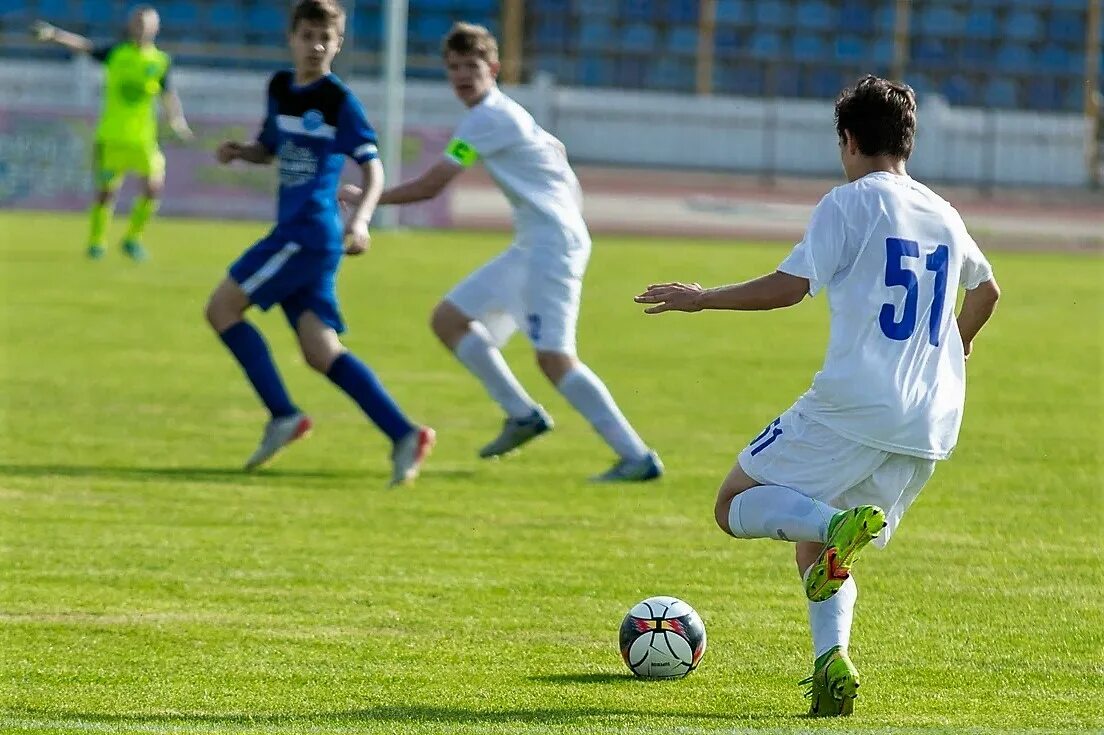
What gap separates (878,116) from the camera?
478cm

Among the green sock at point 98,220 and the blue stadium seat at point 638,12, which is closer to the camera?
the green sock at point 98,220

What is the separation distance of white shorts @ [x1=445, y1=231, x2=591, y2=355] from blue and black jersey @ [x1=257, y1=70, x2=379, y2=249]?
0.80 meters

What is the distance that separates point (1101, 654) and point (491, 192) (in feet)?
92.6

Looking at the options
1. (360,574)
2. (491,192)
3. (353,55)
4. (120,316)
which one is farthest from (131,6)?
(360,574)

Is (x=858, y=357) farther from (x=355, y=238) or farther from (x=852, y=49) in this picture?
(x=852, y=49)

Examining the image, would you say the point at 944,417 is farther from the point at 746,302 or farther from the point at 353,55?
the point at 353,55

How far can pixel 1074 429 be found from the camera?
10.3 meters

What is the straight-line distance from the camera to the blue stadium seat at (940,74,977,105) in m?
43.0

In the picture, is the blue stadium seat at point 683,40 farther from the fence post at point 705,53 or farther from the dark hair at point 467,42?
the dark hair at point 467,42

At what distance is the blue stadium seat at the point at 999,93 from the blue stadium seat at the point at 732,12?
18.8ft

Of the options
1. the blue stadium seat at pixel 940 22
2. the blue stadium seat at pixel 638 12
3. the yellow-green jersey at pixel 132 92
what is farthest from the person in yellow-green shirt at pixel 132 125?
the blue stadium seat at pixel 940 22

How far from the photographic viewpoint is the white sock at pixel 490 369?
29.1 feet

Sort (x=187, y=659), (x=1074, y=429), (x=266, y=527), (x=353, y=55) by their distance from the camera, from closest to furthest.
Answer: (x=187, y=659), (x=266, y=527), (x=1074, y=429), (x=353, y=55)

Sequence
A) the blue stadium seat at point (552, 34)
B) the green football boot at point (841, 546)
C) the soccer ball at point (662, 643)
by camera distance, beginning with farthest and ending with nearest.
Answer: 1. the blue stadium seat at point (552, 34)
2. the soccer ball at point (662, 643)
3. the green football boot at point (841, 546)
